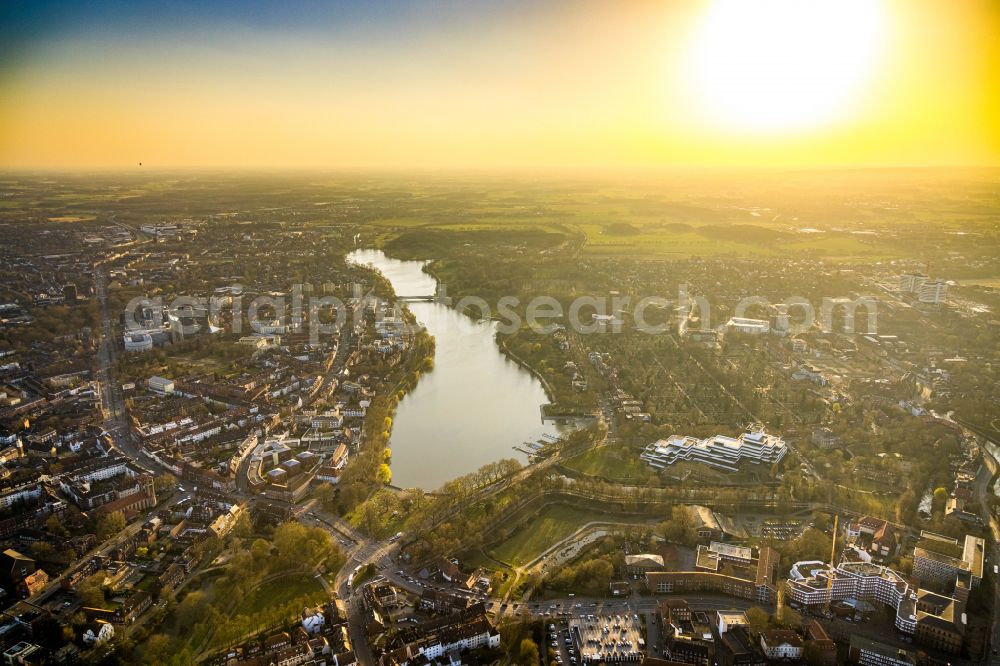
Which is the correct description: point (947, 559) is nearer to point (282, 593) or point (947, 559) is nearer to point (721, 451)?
point (721, 451)

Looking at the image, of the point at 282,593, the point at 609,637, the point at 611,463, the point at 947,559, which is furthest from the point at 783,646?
the point at 282,593

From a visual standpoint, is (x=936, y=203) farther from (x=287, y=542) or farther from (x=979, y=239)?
(x=287, y=542)

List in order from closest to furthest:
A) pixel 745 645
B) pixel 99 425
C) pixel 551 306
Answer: pixel 745 645, pixel 99 425, pixel 551 306

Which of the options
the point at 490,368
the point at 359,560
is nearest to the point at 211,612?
the point at 359,560

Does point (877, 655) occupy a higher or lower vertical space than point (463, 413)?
lower

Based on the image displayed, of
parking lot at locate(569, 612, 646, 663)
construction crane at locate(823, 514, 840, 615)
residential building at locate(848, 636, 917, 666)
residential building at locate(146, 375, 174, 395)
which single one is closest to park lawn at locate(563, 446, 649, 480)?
construction crane at locate(823, 514, 840, 615)

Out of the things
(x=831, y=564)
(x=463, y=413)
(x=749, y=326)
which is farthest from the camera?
(x=749, y=326)
